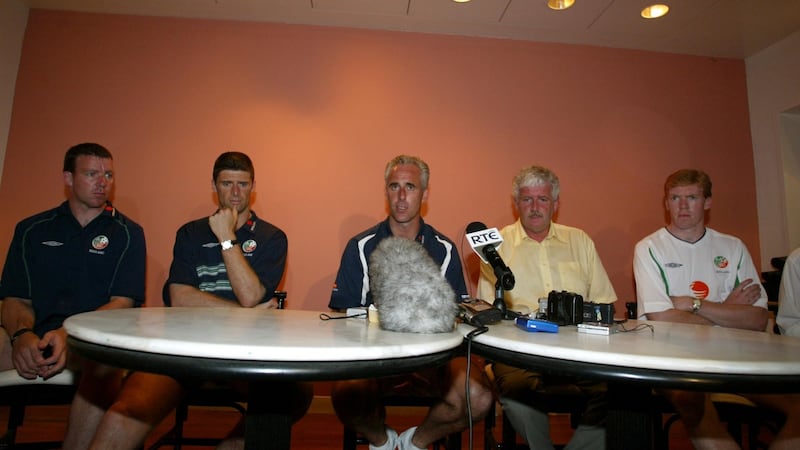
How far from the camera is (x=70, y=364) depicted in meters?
1.67

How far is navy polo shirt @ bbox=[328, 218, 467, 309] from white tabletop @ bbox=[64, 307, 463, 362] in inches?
32.4

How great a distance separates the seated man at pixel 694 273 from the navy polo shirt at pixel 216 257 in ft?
6.12

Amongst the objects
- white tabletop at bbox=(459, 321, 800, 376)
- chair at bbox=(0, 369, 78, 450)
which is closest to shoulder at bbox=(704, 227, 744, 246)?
white tabletop at bbox=(459, 321, 800, 376)

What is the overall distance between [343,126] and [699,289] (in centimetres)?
253

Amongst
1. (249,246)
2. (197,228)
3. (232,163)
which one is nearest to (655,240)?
(249,246)

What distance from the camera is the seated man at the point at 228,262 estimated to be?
5.34ft

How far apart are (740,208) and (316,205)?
3478 mm

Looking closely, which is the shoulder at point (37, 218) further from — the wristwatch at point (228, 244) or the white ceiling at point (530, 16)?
the white ceiling at point (530, 16)

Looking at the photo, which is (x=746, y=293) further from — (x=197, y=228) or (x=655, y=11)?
(x=197, y=228)

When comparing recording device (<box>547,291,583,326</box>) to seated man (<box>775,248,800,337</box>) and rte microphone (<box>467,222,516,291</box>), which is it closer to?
rte microphone (<box>467,222,516,291</box>)

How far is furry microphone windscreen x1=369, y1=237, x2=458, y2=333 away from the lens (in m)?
1.09

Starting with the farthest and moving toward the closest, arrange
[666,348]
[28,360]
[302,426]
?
[302,426] → [28,360] → [666,348]

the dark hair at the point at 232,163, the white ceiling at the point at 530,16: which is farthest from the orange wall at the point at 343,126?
the dark hair at the point at 232,163

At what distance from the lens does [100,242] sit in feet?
6.90
